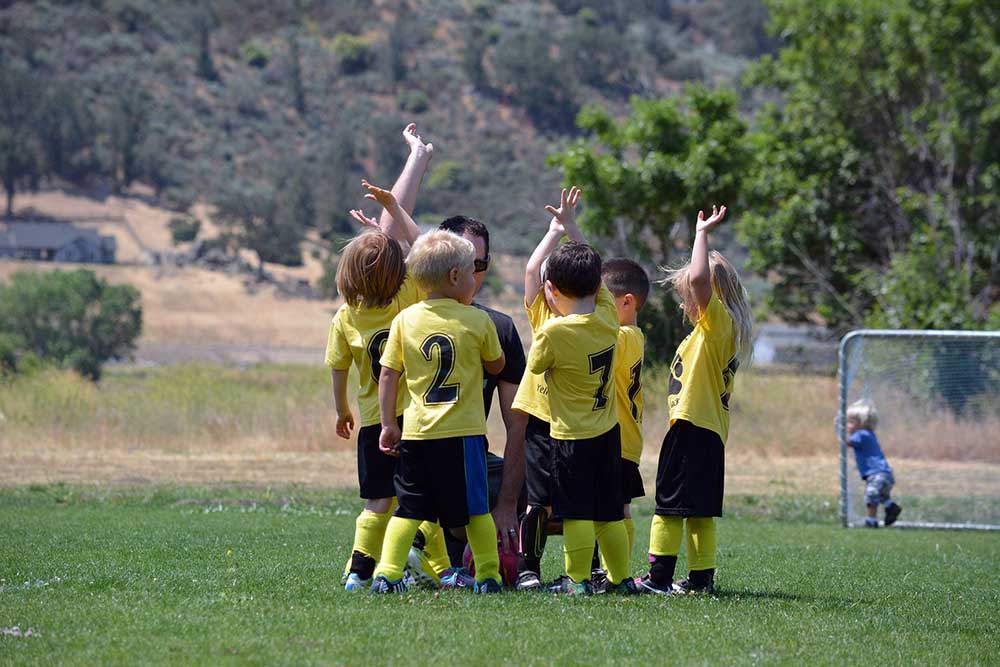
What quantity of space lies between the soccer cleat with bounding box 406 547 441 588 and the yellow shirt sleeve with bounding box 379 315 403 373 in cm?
111

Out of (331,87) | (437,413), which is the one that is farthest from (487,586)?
(331,87)

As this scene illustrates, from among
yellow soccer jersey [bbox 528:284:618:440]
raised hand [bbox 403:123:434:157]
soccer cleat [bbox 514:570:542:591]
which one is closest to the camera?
yellow soccer jersey [bbox 528:284:618:440]

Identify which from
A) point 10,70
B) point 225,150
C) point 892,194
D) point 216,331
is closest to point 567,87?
point 225,150

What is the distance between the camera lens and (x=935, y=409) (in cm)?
1702

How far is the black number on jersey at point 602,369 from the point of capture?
626 cm

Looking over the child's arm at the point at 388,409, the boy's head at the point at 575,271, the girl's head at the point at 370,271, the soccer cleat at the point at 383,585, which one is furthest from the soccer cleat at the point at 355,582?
the boy's head at the point at 575,271

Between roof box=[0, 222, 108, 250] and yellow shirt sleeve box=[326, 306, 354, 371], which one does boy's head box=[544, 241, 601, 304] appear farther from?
roof box=[0, 222, 108, 250]

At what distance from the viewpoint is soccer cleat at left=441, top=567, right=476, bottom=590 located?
645 centimetres

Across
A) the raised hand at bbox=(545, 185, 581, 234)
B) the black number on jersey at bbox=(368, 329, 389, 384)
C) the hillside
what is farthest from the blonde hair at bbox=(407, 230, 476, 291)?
the hillside

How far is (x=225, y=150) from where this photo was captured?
9388cm

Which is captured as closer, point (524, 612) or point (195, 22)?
point (524, 612)

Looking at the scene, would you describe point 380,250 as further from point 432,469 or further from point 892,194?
point 892,194

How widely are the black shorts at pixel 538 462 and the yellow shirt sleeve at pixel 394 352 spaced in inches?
33.1

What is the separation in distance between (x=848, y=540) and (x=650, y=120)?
14.7 metres
